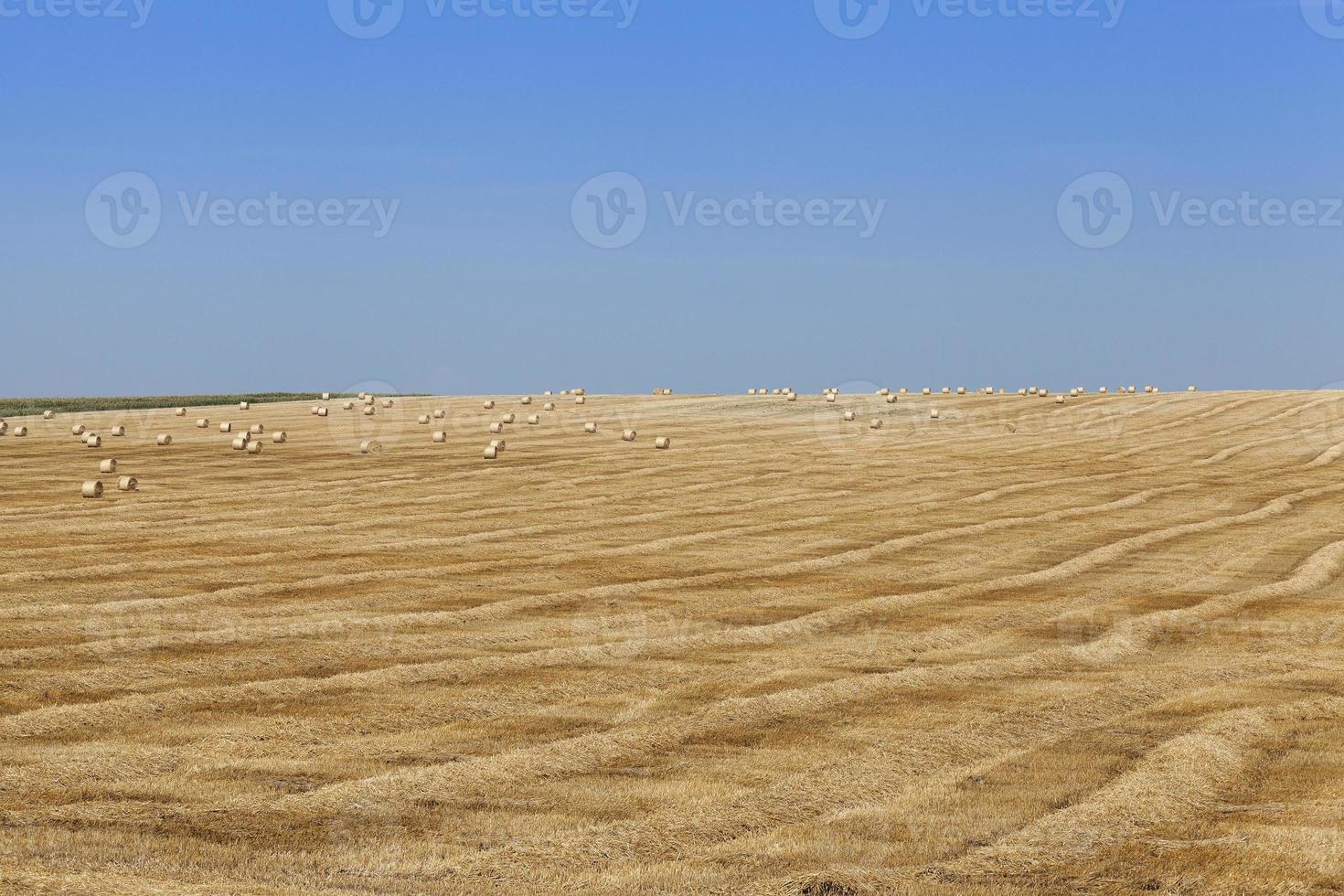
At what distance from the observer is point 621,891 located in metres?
9.86

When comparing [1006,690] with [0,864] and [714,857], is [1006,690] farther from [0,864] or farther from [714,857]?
[0,864]

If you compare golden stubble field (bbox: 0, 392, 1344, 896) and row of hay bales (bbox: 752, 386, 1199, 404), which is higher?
row of hay bales (bbox: 752, 386, 1199, 404)

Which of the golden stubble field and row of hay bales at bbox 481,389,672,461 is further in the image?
row of hay bales at bbox 481,389,672,461

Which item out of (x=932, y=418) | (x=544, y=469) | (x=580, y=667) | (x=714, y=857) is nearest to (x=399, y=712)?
(x=580, y=667)

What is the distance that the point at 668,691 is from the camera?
1582 cm

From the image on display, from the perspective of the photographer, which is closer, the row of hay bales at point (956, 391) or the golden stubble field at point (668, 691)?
the golden stubble field at point (668, 691)

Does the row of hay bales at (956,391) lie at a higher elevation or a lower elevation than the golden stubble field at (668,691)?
higher

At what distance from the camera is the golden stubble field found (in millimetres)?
10570

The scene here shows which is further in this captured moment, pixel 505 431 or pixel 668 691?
pixel 505 431

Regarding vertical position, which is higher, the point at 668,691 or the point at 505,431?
the point at 505,431

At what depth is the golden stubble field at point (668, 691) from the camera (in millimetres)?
10570

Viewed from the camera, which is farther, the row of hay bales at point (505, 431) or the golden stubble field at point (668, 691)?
the row of hay bales at point (505, 431)

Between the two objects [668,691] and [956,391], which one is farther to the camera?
[956,391]

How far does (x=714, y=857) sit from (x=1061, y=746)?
177 inches
